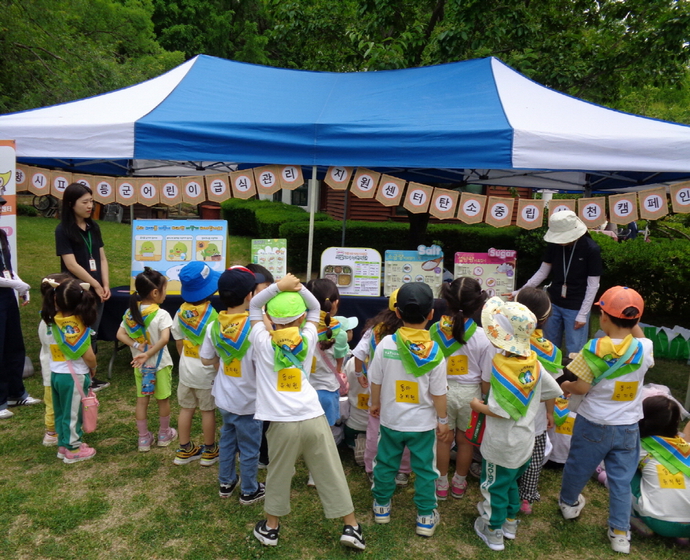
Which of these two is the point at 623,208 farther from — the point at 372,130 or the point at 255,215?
the point at 255,215

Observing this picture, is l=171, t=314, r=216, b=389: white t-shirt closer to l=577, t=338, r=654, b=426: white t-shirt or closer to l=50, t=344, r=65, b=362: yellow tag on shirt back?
l=50, t=344, r=65, b=362: yellow tag on shirt back

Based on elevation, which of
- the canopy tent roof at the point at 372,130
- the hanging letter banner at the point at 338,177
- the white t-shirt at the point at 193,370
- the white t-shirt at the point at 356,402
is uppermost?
the canopy tent roof at the point at 372,130

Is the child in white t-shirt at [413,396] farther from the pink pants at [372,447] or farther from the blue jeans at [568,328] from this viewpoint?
the blue jeans at [568,328]

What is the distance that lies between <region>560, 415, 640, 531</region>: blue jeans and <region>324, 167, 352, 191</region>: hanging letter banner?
281 cm

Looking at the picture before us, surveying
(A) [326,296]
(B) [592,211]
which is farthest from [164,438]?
(B) [592,211]

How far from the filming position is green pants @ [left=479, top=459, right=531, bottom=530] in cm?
265

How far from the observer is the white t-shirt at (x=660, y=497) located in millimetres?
2721

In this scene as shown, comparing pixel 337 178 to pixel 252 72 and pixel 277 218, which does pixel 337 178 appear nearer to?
pixel 252 72

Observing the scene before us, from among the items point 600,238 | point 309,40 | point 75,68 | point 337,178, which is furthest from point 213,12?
point 337,178

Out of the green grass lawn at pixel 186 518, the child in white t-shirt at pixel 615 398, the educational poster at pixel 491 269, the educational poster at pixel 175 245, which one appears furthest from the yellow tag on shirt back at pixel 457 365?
the educational poster at pixel 175 245

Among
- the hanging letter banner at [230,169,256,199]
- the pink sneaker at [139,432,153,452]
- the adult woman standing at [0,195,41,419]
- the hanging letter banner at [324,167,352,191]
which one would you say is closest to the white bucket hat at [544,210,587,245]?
the hanging letter banner at [324,167,352,191]

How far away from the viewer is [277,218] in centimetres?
1203

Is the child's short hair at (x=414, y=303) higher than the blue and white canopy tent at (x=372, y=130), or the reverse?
the blue and white canopy tent at (x=372, y=130)

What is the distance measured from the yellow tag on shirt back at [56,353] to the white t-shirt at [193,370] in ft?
2.27
